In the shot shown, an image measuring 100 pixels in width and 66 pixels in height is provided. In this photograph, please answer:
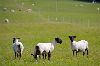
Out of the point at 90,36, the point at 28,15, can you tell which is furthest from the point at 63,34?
the point at 28,15

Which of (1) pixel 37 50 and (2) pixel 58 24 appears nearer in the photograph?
(1) pixel 37 50

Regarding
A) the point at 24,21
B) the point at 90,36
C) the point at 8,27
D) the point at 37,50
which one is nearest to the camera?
the point at 37,50

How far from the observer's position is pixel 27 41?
165 ft

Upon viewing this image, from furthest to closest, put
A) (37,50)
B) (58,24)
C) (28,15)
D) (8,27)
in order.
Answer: (28,15), (58,24), (8,27), (37,50)

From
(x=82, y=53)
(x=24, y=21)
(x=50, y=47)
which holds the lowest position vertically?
(x=24, y=21)

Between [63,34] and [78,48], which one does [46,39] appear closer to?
[63,34]

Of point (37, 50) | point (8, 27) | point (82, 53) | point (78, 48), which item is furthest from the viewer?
point (8, 27)

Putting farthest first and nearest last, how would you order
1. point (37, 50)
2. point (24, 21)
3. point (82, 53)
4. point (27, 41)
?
1. point (24, 21)
2. point (27, 41)
3. point (82, 53)
4. point (37, 50)

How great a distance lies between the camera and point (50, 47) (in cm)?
2864

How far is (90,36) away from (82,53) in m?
21.8

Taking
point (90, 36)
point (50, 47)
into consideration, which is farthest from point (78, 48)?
point (90, 36)

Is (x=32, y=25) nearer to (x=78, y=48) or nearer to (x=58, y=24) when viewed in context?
(x=58, y=24)

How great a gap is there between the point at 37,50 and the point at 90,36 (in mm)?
30340

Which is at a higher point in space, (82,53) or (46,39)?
(82,53)
